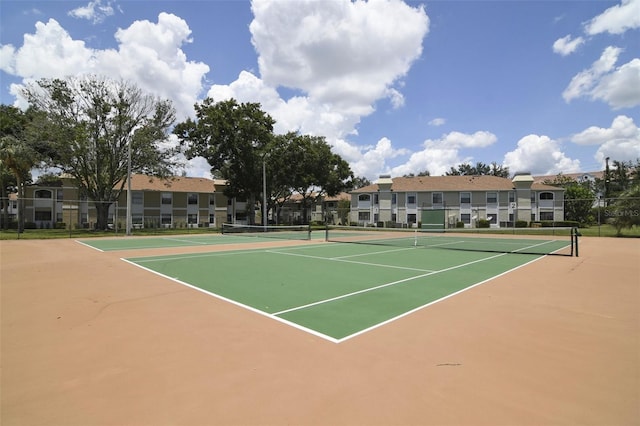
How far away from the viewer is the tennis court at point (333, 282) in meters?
6.32

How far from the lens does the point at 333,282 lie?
9.47 m

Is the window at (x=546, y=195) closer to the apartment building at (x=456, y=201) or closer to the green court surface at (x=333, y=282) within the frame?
the apartment building at (x=456, y=201)

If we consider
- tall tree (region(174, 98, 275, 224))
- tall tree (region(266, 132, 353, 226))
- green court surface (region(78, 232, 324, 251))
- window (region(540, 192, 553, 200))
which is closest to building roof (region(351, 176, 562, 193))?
window (region(540, 192, 553, 200))

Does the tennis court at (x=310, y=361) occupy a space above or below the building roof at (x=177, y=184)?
below

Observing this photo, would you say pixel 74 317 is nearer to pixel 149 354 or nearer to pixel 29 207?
pixel 149 354

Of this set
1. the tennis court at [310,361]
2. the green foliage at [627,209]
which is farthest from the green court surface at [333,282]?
the green foliage at [627,209]

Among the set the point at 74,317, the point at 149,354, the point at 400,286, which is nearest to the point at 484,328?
the point at 400,286

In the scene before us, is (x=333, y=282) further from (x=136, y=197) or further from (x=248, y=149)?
(x=136, y=197)

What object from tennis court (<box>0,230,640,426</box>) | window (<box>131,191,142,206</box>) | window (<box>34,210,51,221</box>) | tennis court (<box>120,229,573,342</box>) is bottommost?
tennis court (<box>0,230,640,426</box>)

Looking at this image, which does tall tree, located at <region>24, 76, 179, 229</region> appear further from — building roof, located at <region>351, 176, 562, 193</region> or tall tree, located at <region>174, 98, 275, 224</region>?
building roof, located at <region>351, 176, 562, 193</region>

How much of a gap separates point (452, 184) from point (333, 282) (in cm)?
4944

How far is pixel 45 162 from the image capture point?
35.7m

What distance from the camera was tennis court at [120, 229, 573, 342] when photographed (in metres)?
6.32

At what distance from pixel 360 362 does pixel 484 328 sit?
101 inches
